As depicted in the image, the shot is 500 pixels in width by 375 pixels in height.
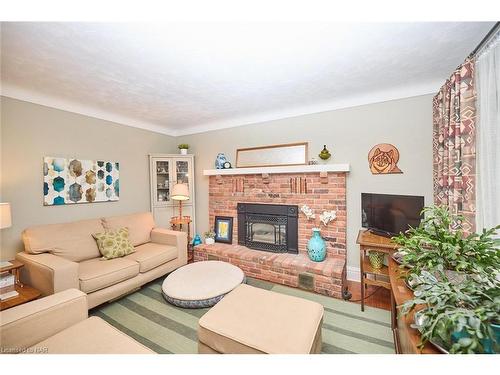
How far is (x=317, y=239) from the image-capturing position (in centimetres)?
274

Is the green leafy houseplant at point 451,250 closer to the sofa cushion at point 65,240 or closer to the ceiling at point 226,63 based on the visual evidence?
the ceiling at point 226,63

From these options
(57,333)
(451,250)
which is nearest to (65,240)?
(57,333)

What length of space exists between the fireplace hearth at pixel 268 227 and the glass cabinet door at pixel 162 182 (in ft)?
4.74

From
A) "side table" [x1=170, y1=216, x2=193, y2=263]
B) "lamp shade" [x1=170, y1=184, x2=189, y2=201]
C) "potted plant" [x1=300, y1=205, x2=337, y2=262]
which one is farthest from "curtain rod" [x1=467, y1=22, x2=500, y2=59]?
"side table" [x1=170, y1=216, x2=193, y2=263]

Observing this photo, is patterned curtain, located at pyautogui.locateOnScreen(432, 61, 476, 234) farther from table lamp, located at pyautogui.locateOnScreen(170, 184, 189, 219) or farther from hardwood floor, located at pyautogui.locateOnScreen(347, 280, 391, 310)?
table lamp, located at pyautogui.locateOnScreen(170, 184, 189, 219)

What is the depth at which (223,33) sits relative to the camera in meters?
1.50

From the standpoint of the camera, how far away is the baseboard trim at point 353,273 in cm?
277

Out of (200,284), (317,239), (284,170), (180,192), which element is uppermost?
(284,170)

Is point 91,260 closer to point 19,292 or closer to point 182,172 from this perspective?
point 19,292

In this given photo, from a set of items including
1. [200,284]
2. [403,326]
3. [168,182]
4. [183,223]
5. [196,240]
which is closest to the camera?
[403,326]

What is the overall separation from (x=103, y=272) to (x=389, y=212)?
127 inches

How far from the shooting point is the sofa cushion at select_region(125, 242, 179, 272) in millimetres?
2531

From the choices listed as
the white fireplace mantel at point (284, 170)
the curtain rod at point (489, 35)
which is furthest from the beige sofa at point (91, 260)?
the curtain rod at point (489, 35)
